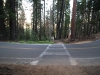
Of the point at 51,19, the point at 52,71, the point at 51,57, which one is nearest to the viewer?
the point at 52,71

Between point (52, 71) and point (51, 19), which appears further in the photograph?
point (51, 19)

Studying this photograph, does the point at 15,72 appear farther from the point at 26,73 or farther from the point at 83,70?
the point at 83,70

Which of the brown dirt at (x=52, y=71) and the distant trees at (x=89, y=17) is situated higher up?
the distant trees at (x=89, y=17)

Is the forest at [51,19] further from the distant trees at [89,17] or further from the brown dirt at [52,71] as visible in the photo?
the brown dirt at [52,71]

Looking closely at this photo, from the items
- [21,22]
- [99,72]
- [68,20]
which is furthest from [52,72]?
[21,22]

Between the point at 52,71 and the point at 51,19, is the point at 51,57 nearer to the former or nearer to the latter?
the point at 52,71

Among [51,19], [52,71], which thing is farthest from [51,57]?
[51,19]

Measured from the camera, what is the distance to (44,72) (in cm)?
464

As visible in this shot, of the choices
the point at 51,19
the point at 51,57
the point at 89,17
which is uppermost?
the point at 89,17

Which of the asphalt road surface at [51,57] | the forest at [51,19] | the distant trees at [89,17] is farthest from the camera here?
the distant trees at [89,17]

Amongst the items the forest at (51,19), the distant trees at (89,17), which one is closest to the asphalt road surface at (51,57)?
the forest at (51,19)

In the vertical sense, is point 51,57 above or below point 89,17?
below

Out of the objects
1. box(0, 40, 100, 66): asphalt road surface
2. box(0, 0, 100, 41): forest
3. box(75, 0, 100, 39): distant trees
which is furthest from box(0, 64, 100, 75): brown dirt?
box(75, 0, 100, 39): distant trees

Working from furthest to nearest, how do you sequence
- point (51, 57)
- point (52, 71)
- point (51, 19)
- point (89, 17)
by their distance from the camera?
point (89, 17), point (51, 19), point (51, 57), point (52, 71)
